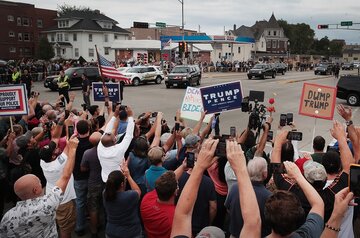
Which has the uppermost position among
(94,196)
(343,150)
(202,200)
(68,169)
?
(343,150)

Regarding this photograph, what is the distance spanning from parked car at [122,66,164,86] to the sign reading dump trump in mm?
23940

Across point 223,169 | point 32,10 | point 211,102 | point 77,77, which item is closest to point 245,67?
point 77,77

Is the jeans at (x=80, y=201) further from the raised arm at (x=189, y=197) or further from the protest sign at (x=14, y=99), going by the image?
the raised arm at (x=189, y=197)

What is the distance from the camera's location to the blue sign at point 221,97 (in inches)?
318

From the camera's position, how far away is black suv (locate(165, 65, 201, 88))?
28609 millimetres

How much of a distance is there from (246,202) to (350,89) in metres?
19.4

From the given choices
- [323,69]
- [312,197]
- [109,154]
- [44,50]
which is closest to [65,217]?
[109,154]

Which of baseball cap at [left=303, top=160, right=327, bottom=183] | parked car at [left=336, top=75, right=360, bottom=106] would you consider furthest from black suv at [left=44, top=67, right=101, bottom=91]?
baseball cap at [left=303, top=160, right=327, bottom=183]

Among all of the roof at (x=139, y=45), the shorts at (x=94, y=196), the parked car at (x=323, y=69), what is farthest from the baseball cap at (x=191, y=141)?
the roof at (x=139, y=45)

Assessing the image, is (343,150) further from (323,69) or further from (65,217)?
(323,69)

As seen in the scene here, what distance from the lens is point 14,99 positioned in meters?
7.72

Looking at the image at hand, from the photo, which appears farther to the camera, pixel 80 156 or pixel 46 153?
pixel 80 156

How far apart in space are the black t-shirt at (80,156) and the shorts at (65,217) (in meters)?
0.59

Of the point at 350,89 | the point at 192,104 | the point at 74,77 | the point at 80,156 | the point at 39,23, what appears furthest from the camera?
the point at 39,23
